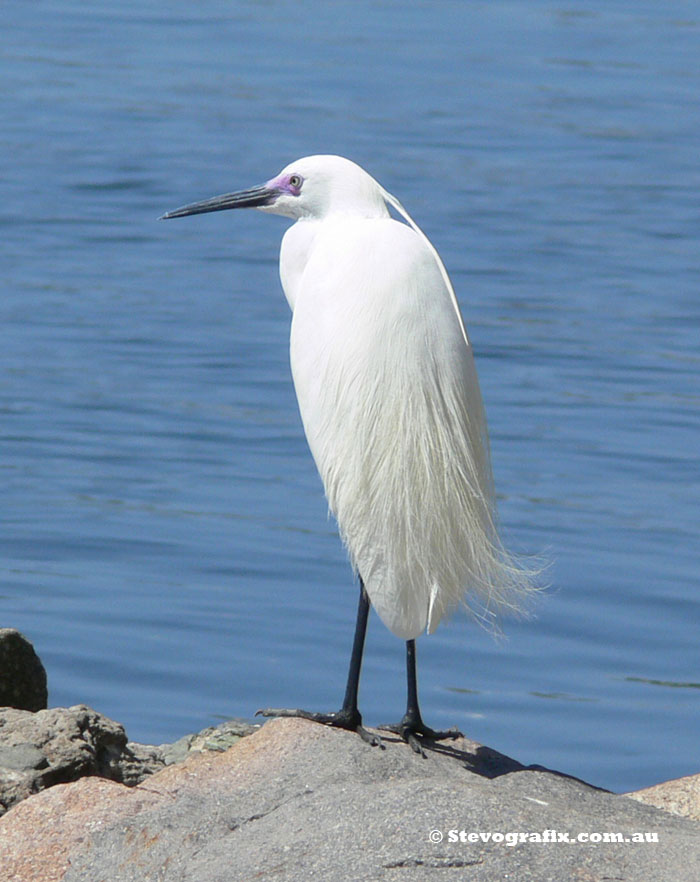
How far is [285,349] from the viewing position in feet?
36.2

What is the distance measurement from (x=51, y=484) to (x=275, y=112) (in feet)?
29.4

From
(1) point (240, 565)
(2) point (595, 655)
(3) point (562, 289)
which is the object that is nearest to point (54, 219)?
(3) point (562, 289)

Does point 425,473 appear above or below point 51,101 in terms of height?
below

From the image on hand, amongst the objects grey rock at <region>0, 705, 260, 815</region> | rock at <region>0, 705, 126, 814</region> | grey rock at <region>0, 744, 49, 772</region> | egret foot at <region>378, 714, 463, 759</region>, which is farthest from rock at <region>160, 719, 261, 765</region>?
grey rock at <region>0, 744, 49, 772</region>

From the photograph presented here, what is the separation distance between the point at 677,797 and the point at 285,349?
6.27m

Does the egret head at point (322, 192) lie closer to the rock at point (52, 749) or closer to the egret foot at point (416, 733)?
the egret foot at point (416, 733)

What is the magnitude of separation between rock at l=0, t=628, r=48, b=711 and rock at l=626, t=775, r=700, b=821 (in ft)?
6.25

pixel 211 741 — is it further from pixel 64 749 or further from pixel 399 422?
pixel 399 422

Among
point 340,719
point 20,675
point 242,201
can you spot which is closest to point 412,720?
point 340,719

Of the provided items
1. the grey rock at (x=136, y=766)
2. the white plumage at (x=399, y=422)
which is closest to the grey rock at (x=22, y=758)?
the grey rock at (x=136, y=766)

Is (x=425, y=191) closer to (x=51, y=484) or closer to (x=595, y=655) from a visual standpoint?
(x=51, y=484)

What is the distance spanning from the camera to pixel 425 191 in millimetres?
14961

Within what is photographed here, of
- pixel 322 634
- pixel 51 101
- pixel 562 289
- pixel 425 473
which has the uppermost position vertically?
pixel 51 101

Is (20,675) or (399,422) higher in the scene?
(399,422)
